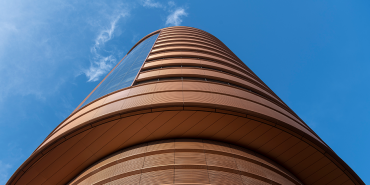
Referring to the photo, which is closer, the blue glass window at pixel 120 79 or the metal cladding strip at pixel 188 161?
the metal cladding strip at pixel 188 161

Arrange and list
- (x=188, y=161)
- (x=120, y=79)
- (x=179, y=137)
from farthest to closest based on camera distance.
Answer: (x=120, y=79) < (x=179, y=137) < (x=188, y=161)

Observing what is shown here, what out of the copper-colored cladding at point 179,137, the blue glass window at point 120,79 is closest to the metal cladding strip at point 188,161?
the copper-colored cladding at point 179,137

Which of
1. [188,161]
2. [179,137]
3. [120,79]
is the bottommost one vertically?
[188,161]

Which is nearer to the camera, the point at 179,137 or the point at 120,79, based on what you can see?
the point at 179,137

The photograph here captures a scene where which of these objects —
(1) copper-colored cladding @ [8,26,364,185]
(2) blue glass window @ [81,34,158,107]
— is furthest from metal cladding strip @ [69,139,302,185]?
(2) blue glass window @ [81,34,158,107]

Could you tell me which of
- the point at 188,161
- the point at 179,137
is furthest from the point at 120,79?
the point at 188,161

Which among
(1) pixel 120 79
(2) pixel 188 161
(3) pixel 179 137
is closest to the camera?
(2) pixel 188 161

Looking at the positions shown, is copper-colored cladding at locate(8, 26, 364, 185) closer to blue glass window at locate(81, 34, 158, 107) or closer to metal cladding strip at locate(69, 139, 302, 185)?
metal cladding strip at locate(69, 139, 302, 185)

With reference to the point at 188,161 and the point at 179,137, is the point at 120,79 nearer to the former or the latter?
the point at 179,137

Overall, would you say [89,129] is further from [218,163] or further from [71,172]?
[218,163]

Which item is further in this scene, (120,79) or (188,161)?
(120,79)

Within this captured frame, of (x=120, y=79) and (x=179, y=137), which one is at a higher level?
(x=120, y=79)

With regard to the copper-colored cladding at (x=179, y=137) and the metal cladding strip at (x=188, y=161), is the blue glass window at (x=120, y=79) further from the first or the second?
the metal cladding strip at (x=188, y=161)

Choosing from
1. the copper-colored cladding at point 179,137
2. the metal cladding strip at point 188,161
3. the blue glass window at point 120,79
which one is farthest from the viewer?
the blue glass window at point 120,79
